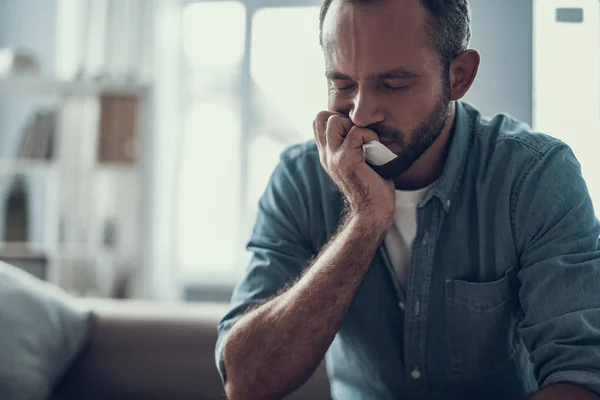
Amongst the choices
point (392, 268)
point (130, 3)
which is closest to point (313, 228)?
point (392, 268)

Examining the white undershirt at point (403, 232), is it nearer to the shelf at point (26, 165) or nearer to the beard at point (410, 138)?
the beard at point (410, 138)

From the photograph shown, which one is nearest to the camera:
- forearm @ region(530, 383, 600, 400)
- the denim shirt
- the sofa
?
forearm @ region(530, 383, 600, 400)

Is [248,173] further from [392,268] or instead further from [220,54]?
[392,268]

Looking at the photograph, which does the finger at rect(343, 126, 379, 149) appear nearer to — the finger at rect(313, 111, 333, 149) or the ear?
the finger at rect(313, 111, 333, 149)

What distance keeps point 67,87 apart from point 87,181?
46 centimetres

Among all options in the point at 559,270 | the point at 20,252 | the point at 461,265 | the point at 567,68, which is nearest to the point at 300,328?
the point at 461,265

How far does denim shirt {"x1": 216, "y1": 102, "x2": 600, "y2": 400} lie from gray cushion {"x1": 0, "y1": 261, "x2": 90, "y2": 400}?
0.36 metres

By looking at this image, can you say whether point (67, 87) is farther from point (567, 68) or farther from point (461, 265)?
point (461, 265)

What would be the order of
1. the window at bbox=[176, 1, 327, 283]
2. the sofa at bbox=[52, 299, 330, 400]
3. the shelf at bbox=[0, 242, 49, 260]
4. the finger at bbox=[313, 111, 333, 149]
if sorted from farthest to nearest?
the window at bbox=[176, 1, 327, 283] → the shelf at bbox=[0, 242, 49, 260] → the sofa at bbox=[52, 299, 330, 400] → the finger at bbox=[313, 111, 333, 149]

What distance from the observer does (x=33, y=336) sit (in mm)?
1331

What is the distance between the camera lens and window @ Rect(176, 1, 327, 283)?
363 centimetres

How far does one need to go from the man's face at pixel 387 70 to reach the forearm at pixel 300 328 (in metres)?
0.16

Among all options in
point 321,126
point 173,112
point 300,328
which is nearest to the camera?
point 300,328

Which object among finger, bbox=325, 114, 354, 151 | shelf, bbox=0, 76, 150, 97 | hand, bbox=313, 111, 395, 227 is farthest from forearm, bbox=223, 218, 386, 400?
shelf, bbox=0, 76, 150, 97
